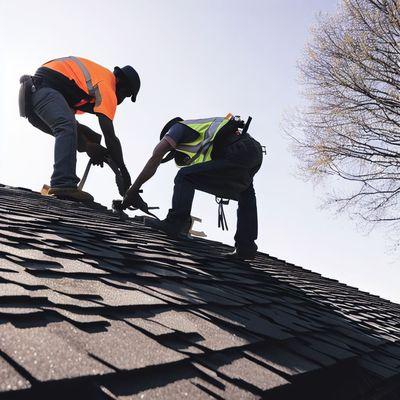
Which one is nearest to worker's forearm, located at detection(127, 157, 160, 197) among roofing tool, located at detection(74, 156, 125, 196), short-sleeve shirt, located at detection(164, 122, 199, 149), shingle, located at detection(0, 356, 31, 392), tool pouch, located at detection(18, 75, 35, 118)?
short-sleeve shirt, located at detection(164, 122, 199, 149)

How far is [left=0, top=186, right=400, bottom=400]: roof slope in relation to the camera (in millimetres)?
983

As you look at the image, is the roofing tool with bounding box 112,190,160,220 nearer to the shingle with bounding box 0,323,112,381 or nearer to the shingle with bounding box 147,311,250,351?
the shingle with bounding box 147,311,250,351

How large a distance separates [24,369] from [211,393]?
450 millimetres

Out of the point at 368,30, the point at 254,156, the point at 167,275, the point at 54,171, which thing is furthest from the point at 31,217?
the point at 368,30

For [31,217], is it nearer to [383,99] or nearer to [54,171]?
[54,171]

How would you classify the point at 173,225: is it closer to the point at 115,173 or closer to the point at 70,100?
the point at 115,173

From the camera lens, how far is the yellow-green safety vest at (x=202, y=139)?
11.5 ft

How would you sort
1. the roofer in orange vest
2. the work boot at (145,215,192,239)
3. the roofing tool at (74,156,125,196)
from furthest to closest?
the roofing tool at (74,156,125,196)
the roofer in orange vest
the work boot at (145,215,192,239)

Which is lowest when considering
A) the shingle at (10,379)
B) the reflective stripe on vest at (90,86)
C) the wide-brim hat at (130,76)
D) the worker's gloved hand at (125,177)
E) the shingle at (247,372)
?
the shingle at (10,379)

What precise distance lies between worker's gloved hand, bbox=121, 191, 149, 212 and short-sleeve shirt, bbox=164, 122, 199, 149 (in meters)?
0.64

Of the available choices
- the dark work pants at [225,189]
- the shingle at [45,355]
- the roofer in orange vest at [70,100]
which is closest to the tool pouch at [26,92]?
the roofer in orange vest at [70,100]

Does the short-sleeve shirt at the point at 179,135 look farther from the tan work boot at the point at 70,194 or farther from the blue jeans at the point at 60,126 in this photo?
the tan work boot at the point at 70,194

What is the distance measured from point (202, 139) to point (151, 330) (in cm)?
239

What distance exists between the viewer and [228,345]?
1462 mm
